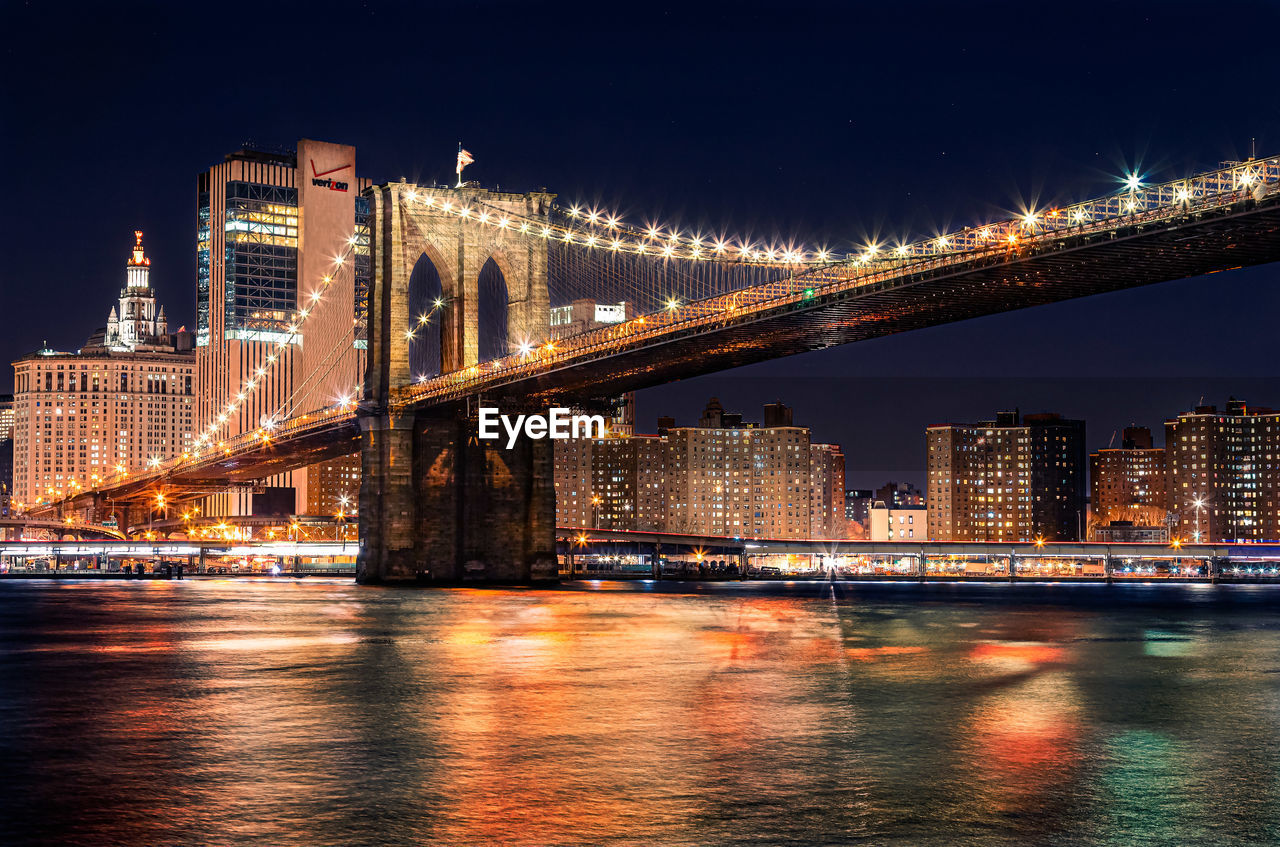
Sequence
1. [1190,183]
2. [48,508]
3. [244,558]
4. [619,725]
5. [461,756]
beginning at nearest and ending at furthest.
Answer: [461,756]
[619,725]
[1190,183]
[244,558]
[48,508]

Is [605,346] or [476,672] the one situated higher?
[605,346]

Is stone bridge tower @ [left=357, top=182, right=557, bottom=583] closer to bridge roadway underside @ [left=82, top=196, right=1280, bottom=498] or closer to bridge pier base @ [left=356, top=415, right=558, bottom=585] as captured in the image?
bridge pier base @ [left=356, top=415, right=558, bottom=585]

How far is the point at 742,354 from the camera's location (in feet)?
211

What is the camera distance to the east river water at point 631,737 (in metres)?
14.5

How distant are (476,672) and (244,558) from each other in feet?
377

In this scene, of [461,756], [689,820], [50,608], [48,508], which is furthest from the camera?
[48,508]

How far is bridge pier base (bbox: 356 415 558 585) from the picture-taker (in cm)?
7519

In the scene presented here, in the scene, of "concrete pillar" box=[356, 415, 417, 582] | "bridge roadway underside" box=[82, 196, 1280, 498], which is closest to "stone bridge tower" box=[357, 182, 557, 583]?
"concrete pillar" box=[356, 415, 417, 582]

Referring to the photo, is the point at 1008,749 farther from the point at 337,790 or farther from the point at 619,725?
the point at 337,790

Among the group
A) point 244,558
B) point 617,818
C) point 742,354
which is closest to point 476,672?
point 617,818

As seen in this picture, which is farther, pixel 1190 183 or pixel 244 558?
pixel 244 558

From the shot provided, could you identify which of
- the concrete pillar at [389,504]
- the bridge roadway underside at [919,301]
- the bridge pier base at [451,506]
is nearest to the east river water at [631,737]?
the bridge roadway underside at [919,301]

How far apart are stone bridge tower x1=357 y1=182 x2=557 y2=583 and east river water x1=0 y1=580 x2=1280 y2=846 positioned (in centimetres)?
3399

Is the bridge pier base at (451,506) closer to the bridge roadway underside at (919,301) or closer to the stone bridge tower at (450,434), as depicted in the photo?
the stone bridge tower at (450,434)
